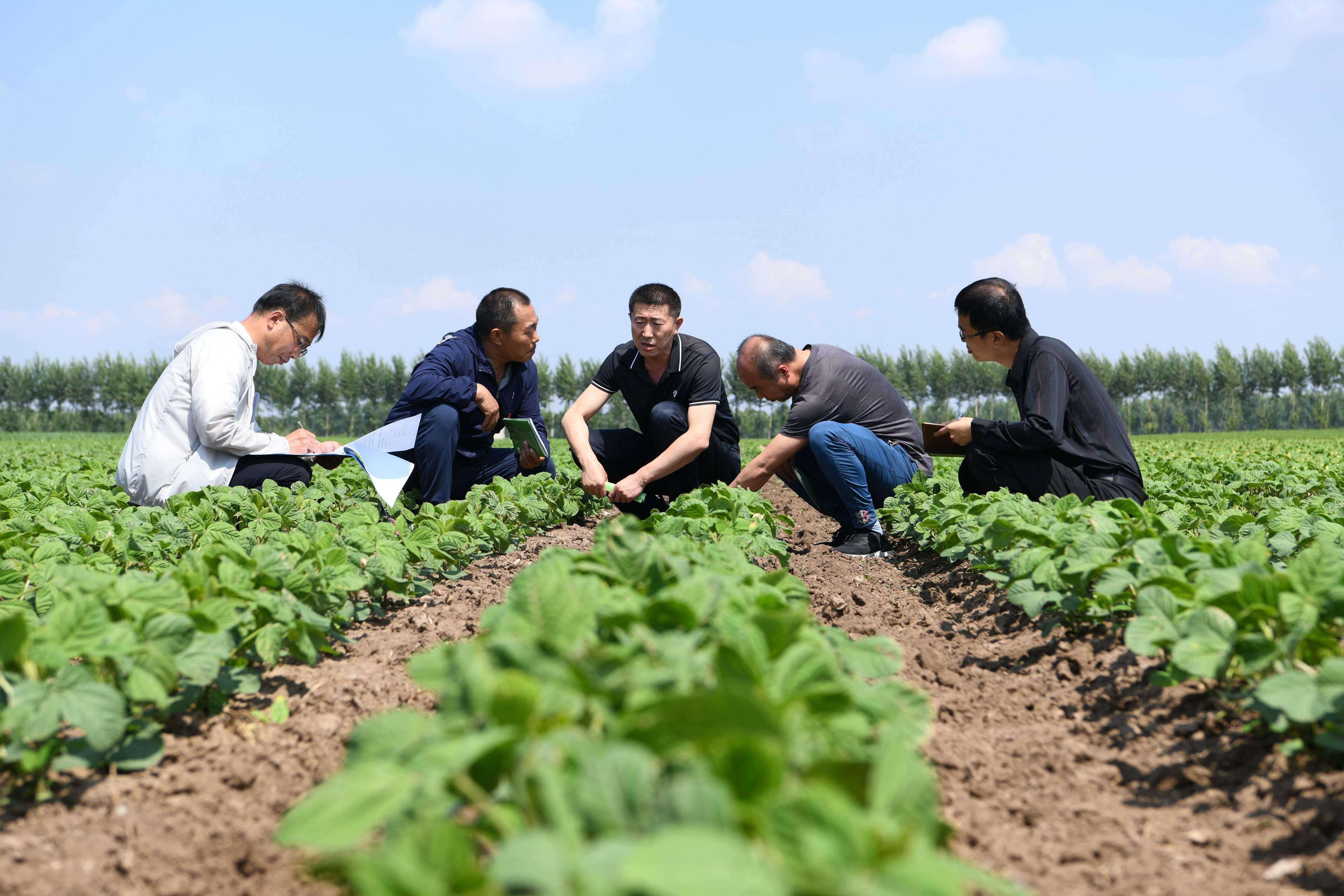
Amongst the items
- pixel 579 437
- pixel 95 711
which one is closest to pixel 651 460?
pixel 579 437

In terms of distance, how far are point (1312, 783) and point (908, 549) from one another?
3.86 metres

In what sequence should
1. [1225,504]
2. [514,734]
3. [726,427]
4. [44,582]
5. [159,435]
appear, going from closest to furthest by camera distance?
[514,734], [44,582], [1225,504], [159,435], [726,427]

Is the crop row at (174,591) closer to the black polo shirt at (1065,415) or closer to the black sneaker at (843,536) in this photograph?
the black sneaker at (843,536)

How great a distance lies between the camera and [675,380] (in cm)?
584

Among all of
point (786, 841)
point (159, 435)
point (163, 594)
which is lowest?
point (786, 841)

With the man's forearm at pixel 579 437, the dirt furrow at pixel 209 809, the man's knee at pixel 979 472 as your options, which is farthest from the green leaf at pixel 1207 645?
the man's forearm at pixel 579 437

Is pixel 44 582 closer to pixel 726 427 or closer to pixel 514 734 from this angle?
pixel 514 734

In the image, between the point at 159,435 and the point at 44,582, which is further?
the point at 159,435

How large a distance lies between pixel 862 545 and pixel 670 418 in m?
1.51

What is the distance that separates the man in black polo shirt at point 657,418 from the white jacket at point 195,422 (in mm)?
1930

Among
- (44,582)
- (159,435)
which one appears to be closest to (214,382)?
(159,435)

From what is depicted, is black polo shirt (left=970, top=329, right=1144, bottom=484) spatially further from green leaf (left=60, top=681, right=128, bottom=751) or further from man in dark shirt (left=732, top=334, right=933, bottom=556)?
green leaf (left=60, top=681, right=128, bottom=751)

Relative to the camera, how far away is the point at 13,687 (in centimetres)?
173

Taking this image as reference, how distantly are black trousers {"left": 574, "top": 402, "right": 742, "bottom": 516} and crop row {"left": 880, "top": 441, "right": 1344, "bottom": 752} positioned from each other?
1.38 m
